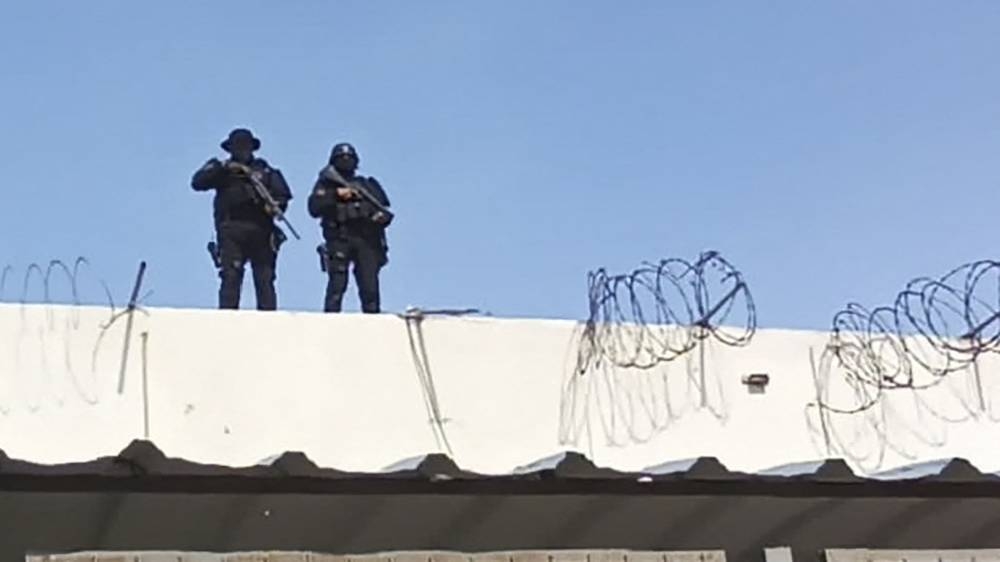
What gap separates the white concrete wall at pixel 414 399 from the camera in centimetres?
795

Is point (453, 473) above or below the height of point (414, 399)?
below

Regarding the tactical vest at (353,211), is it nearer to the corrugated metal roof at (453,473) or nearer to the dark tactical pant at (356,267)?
the dark tactical pant at (356,267)

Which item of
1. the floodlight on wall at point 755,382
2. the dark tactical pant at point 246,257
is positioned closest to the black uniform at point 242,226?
the dark tactical pant at point 246,257

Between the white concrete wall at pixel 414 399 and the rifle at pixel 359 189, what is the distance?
972 millimetres

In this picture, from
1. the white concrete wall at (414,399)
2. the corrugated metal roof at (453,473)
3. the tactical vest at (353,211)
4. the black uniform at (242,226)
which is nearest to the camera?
the corrugated metal roof at (453,473)

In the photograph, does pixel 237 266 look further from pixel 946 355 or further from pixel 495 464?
pixel 946 355

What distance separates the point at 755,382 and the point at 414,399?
1.97 m

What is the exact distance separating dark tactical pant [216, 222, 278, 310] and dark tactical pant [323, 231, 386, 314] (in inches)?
12.7

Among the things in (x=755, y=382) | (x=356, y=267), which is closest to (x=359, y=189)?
(x=356, y=267)

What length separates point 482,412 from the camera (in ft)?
28.4

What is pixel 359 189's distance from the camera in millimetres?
9406

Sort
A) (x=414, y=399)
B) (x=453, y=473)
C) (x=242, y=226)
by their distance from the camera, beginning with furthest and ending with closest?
(x=242, y=226) < (x=414, y=399) < (x=453, y=473)

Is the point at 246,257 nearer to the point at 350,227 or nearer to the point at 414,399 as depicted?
the point at 350,227

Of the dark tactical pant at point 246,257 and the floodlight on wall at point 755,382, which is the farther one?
the floodlight on wall at point 755,382
